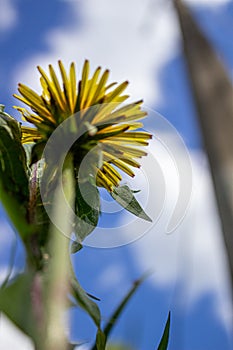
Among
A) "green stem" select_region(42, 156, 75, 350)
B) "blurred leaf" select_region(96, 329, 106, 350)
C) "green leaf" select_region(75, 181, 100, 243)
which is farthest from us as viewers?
"green leaf" select_region(75, 181, 100, 243)

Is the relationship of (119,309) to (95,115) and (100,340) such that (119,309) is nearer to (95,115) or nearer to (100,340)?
(100,340)

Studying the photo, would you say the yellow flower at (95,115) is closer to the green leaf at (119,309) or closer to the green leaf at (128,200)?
the green leaf at (128,200)

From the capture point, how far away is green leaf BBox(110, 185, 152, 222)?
424 millimetres

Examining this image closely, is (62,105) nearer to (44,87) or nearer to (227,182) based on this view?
(44,87)

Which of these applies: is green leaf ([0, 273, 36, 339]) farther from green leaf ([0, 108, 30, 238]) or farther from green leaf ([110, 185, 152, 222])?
green leaf ([110, 185, 152, 222])

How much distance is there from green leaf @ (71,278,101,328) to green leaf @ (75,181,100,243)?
9cm

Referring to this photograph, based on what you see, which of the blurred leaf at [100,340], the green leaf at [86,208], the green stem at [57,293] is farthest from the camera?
the green leaf at [86,208]

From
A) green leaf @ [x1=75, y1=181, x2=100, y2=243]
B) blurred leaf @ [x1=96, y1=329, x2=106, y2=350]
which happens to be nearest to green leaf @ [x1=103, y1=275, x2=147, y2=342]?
blurred leaf @ [x1=96, y1=329, x2=106, y2=350]

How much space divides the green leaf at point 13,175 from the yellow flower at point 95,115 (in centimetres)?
6

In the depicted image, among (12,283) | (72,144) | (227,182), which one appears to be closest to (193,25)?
(227,182)

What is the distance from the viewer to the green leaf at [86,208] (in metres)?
0.38

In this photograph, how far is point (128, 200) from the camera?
0.45m

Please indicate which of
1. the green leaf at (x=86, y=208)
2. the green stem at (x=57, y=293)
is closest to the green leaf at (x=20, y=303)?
the green stem at (x=57, y=293)

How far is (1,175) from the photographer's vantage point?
31 cm
